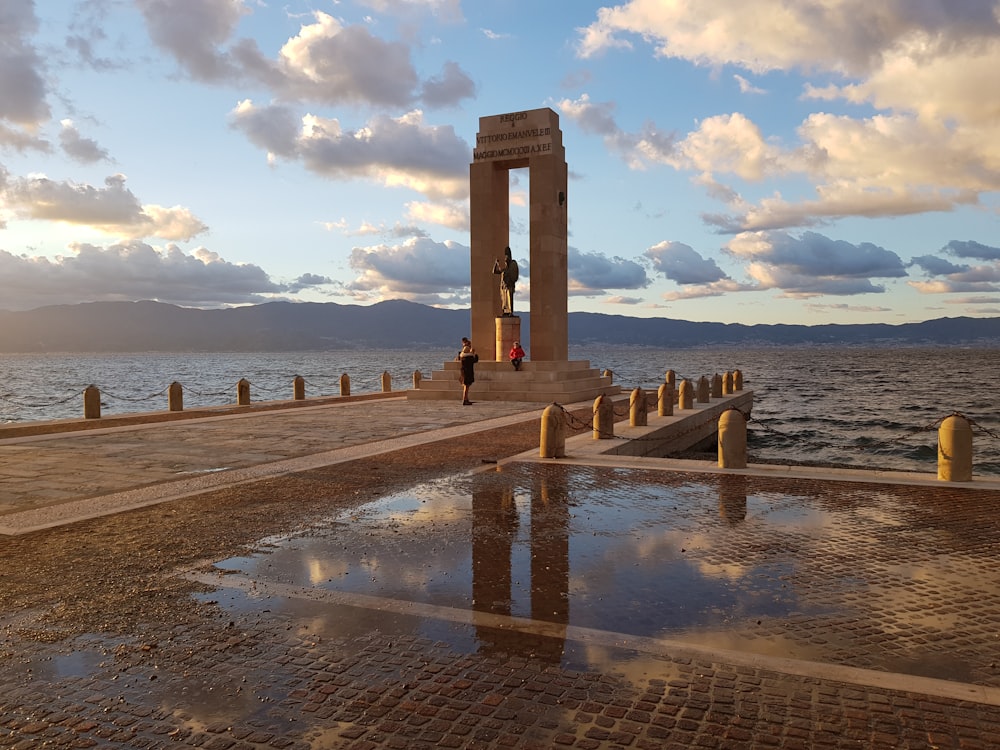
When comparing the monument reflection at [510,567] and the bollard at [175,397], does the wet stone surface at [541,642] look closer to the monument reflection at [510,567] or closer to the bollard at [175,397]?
the monument reflection at [510,567]

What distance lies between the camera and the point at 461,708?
3527 millimetres

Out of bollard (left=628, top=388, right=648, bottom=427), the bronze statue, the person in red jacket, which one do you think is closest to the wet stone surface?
bollard (left=628, top=388, right=648, bottom=427)

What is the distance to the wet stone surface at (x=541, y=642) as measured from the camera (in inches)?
132

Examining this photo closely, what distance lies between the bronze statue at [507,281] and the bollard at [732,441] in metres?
17.3

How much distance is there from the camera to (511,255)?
2755 centimetres

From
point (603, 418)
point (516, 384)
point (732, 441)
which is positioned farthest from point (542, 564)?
point (516, 384)

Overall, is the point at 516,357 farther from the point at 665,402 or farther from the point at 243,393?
the point at 243,393

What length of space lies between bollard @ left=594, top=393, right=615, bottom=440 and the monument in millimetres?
11543

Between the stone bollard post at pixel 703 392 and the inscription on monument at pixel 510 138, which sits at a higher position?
the inscription on monument at pixel 510 138

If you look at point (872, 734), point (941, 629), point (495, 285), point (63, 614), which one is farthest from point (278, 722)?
point (495, 285)

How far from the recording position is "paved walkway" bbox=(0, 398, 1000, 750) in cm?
330

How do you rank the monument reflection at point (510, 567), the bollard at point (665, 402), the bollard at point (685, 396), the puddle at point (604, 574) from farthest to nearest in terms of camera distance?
the bollard at point (685, 396) < the bollard at point (665, 402) < the puddle at point (604, 574) < the monument reflection at point (510, 567)

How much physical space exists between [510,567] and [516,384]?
18.9 metres

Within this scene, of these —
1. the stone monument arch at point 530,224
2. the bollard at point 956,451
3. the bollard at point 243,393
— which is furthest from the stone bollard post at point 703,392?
the bollard at point 243,393
